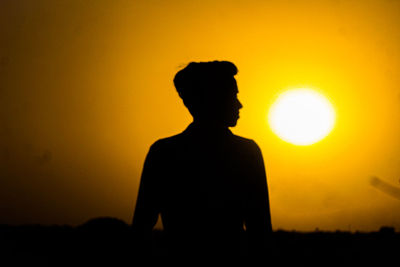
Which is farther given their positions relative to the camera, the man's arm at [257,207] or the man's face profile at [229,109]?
the man's face profile at [229,109]

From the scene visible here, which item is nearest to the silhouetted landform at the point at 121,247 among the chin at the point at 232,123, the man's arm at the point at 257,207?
the man's arm at the point at 257,207

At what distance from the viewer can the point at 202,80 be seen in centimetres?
303

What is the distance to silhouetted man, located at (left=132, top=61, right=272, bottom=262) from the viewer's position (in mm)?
2809

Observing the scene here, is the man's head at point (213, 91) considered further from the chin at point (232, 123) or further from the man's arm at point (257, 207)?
the man's arm at point (257, 207)

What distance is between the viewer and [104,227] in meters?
2.46

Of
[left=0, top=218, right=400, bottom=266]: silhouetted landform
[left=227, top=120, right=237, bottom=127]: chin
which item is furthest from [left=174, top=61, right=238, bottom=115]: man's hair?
[left=0, top=218, right=400, bottom=266]: silhouetted landform

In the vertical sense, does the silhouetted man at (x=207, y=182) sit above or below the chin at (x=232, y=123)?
below

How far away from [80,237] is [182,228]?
27.4 inches

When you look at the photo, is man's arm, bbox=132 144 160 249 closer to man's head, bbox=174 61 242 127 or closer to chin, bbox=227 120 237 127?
man's head, bbox=174 61 242 127

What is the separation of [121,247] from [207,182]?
2.36ft

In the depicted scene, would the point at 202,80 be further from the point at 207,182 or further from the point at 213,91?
the point at 207,182

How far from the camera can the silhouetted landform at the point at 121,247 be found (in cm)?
246

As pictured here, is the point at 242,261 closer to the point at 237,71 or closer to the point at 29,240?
the point at 237,71

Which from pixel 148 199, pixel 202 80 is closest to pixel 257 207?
pixel 148 199
